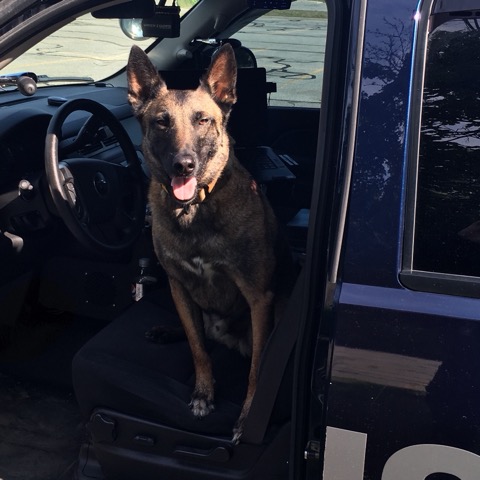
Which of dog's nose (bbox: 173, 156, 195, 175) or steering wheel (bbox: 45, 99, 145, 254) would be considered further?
steering wheel (bbox: 45, 99, 145, 254)

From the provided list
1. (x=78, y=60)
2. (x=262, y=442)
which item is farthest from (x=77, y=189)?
(x=78, y=60)

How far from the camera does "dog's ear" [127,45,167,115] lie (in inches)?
92.0

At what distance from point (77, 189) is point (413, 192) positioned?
4.94 feet

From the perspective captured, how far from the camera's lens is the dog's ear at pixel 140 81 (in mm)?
2338

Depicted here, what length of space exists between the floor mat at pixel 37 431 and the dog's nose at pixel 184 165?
48.9 inches

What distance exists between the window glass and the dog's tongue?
920mm

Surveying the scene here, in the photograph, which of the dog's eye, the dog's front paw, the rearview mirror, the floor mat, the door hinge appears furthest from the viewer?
the rearview mirror

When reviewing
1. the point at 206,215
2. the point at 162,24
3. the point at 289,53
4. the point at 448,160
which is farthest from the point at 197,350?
the point at 289,53

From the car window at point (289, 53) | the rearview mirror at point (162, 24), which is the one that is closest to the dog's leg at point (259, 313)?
the rearview mirror at point (162, 24)

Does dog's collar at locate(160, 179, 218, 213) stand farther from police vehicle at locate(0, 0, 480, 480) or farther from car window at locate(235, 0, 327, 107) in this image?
car window at locate(235, 0, 327, 107)

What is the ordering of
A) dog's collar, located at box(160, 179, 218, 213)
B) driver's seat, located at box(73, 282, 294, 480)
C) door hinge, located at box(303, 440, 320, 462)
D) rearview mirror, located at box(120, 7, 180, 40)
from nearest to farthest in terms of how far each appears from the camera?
door hinge, located at box(303, 440, 320, 462), driver's seat, located at box(73, 282, 294, 480), dog's collar, located at box(160, 179, 218, 213), rearview mirror, located at box(120, 7, 180, 40)

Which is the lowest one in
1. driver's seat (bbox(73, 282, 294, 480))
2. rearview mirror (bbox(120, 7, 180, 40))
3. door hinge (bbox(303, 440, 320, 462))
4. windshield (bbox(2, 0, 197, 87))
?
windshield (bbox(2, 0, 197, 87))

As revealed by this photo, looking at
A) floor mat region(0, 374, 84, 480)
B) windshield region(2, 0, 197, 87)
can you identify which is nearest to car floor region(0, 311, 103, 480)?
floor mat region(0, 374, 84, 480)

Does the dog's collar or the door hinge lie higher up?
the dog's collar
